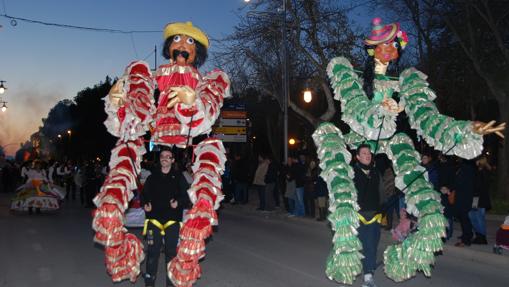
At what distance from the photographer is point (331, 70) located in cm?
750

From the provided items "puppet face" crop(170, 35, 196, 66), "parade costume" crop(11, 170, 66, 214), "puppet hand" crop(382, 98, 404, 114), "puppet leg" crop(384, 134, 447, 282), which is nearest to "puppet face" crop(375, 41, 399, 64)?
"puppet hand" crop(382, 98, 404, 114)

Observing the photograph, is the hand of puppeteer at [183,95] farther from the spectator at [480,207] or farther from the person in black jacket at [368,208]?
the spectator at [480,207]

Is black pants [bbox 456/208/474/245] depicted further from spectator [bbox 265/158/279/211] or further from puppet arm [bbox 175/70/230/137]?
spectator [bbox 265/158/279/211]

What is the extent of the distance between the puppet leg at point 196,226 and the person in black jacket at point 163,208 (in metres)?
0.32

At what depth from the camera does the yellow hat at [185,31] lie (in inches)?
294

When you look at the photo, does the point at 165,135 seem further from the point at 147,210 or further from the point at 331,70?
the point at 331,70

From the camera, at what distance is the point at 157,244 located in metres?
6.93

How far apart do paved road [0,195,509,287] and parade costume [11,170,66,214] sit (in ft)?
9.30

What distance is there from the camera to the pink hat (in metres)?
7.28

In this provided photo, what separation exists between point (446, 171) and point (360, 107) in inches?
217

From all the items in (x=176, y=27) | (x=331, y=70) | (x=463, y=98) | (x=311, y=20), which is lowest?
(x=331, y=70)

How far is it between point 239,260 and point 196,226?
3586mm

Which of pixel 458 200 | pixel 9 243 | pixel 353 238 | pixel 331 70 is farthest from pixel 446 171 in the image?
pixel 9 243

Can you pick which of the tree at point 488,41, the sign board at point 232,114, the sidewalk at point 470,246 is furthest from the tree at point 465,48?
the sign board at point 232,114
